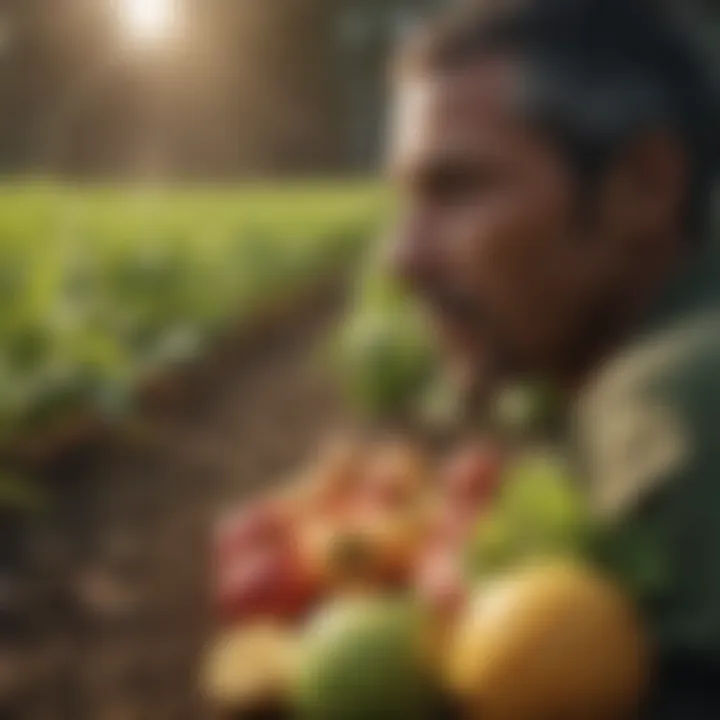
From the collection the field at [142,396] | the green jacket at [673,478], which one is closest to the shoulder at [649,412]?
the green jacket at [673,478]

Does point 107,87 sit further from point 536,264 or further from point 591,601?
point 591,601

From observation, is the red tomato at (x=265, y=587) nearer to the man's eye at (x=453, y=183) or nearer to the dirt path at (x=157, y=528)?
the dirt path at (x=157, y=528)

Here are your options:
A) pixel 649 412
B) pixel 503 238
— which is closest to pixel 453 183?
pixel 503 238

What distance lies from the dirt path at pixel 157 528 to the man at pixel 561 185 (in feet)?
0.22

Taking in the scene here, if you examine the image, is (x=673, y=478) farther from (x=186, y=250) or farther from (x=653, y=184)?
(x=186, y=250)

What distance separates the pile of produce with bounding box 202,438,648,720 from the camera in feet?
1.88

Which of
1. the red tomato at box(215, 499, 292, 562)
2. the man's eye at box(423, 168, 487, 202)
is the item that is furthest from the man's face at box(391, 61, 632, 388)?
the red tomato at box(215, 499, 292, 562)

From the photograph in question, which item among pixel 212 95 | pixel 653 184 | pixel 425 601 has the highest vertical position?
pixel 212 95

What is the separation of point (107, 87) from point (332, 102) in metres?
0.10

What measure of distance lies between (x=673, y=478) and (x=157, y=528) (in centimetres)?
22

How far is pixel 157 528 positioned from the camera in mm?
646

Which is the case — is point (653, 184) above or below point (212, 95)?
below

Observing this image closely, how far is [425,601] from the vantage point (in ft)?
1.97

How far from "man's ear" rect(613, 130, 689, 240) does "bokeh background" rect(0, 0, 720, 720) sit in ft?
Result: 0.18
